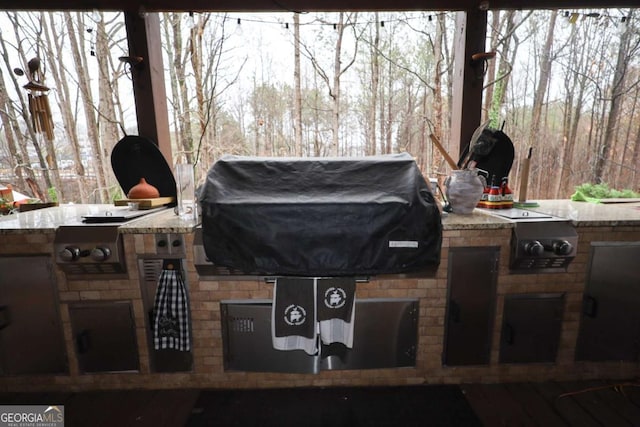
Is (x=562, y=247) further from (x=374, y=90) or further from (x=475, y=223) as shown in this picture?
(x=374, y=90)

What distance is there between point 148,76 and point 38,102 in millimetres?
972

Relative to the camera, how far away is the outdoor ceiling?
2.38 m

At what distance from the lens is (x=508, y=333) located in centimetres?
202

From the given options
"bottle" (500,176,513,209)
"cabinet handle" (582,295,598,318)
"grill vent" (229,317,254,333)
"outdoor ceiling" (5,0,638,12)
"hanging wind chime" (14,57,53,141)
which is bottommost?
"grill vent" (229,317,254,333)

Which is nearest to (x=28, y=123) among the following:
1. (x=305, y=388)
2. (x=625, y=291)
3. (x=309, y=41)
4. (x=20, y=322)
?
(x=20, y=322)

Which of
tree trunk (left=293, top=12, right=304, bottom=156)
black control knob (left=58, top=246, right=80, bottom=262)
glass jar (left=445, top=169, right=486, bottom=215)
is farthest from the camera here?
tree trunk (left=293, top=12, right=304, bottom=156)

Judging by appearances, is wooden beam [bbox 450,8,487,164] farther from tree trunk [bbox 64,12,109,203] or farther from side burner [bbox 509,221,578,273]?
tree trunk [bbox 64,12,109,203]

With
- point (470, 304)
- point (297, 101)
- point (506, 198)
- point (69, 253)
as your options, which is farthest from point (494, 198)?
point (69, 253)

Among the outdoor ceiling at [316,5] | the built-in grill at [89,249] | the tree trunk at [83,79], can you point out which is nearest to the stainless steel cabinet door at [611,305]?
the outdoor ceiling at [316,5]

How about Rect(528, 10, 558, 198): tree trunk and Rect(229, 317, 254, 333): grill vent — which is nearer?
Rect(229, 317, 254, 333): grill vent

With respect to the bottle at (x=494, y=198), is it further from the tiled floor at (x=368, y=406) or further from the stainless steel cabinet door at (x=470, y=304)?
the tiled floor at (x=368, y=406)

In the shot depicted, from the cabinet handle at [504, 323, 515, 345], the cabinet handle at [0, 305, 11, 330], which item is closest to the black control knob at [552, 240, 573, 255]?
the cabinet handle at [504, 323, 515, 345]

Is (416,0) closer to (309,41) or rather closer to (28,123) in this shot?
(309,41)

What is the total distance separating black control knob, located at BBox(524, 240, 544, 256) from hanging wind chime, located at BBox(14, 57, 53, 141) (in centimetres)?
391
